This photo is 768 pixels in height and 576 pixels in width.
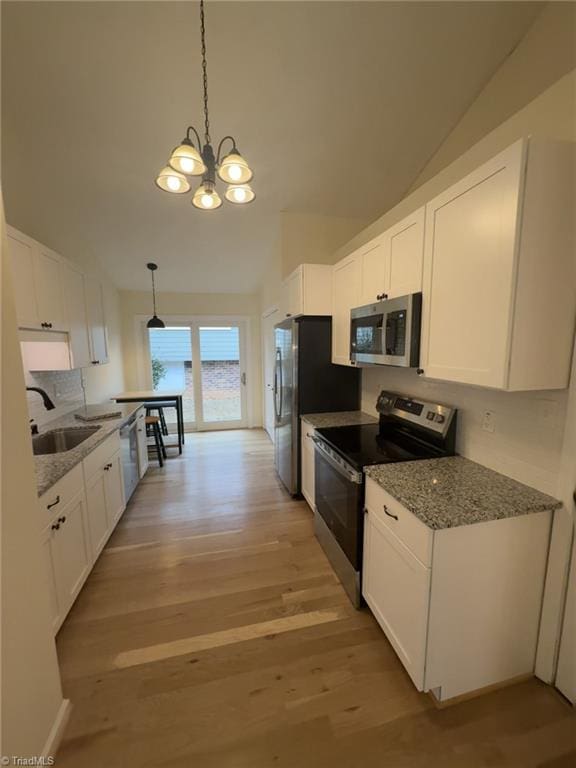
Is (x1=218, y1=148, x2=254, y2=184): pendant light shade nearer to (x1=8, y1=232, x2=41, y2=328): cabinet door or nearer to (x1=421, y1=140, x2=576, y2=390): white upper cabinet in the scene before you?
(x1=421, y1=140, x2=576, y2=390): white upper cabinet

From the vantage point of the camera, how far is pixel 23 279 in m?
2.00

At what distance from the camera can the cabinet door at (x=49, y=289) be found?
218cm

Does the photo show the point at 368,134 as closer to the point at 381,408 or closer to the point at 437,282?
the point at 437,282

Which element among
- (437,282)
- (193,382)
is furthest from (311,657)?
(193,382)

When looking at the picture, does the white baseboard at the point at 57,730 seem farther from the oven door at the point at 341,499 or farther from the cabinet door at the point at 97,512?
the oven door at the point at 341,499

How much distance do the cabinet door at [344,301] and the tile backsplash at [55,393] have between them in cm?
246

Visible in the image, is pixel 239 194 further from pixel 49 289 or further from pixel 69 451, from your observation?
pixel 69 451

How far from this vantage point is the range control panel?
6.04 feet

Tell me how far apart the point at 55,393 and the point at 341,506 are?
9.30 ft

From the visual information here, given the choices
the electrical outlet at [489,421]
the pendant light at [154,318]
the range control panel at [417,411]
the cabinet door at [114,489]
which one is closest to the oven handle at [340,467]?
the range control panel at [417,411]

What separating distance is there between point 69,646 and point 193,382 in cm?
429

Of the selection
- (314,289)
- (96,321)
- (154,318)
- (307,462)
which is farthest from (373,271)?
(154,318)

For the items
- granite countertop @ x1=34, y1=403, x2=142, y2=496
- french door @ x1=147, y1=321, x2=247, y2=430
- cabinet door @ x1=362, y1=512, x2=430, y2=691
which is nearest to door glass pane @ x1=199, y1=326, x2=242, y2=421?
french door @ x1=147, y1=321, x2=247, y2=430

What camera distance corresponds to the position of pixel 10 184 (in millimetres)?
2312
